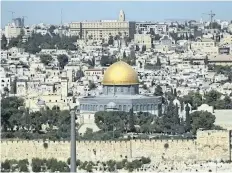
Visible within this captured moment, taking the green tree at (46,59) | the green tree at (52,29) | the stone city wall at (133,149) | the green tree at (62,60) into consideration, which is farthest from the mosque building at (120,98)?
the green tree at (52,29)

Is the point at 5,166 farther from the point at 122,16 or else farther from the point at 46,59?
the point at 122,16

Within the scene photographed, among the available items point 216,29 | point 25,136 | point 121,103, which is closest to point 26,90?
point 121,103

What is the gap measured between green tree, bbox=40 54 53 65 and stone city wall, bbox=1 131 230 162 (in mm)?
28479

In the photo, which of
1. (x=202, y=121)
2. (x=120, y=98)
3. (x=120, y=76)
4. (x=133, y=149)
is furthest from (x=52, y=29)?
(x=133, y=149)

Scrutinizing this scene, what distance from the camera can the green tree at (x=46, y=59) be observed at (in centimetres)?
4856

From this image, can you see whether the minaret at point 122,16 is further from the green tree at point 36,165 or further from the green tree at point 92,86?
the green tree at point 36,165

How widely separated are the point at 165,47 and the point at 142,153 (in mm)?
41361

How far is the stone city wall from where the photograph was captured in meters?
19.3

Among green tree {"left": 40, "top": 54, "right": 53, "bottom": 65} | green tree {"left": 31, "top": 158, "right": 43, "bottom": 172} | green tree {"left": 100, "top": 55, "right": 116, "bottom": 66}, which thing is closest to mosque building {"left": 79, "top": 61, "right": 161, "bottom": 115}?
green tree {"left": 31, "top": 158, "right": 43, "bottom": 172}

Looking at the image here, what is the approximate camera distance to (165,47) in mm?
60781

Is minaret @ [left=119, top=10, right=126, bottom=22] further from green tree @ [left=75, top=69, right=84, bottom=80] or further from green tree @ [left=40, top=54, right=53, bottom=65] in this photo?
green tree @ [left=75, top=69, right=84, bottom=80]

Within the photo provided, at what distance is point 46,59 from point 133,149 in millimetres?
30050

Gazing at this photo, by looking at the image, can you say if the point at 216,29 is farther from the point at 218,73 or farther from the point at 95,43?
the point at 218,73

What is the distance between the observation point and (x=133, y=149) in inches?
773
